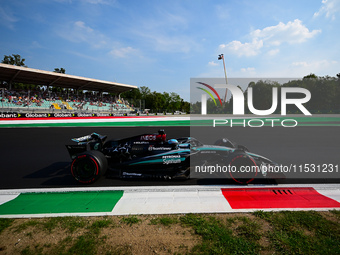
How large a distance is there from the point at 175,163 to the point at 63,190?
7.30 feet

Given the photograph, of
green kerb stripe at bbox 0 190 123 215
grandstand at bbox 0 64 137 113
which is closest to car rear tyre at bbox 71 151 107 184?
green kerb stripe at bbox 0 190 123 215

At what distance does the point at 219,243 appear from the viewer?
2.16 meters

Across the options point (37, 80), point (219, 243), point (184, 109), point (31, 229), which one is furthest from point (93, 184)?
point (184, 109)

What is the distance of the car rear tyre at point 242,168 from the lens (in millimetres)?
3656

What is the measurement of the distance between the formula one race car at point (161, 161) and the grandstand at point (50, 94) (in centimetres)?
2102

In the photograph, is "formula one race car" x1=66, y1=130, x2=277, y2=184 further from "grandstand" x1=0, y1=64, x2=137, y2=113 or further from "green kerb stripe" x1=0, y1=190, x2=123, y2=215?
"grandstand" x1=0, y1=64, x2=137, y2=113

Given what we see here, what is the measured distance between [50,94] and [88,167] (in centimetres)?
3048

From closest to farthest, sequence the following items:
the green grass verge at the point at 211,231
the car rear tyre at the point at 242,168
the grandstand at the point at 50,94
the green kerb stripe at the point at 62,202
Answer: the green grass verge at the point at 211,231 → the green kerb stripe at the point at 62,202 → the car rear tyre at the point at 242,168 → the grandstand at the point at 50,94

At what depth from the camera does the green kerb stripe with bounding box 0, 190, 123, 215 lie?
292cm

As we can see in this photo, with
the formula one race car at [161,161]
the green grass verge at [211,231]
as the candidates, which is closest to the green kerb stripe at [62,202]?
the green grass verge at [211,231]

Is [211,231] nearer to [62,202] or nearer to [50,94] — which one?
[62,202]

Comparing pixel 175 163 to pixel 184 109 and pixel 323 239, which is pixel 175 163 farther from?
pixel 184 109

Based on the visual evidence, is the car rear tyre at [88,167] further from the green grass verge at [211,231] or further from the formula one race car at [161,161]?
the green grass verge at [211,231]

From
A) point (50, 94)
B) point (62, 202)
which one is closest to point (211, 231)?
point (62, 202)
